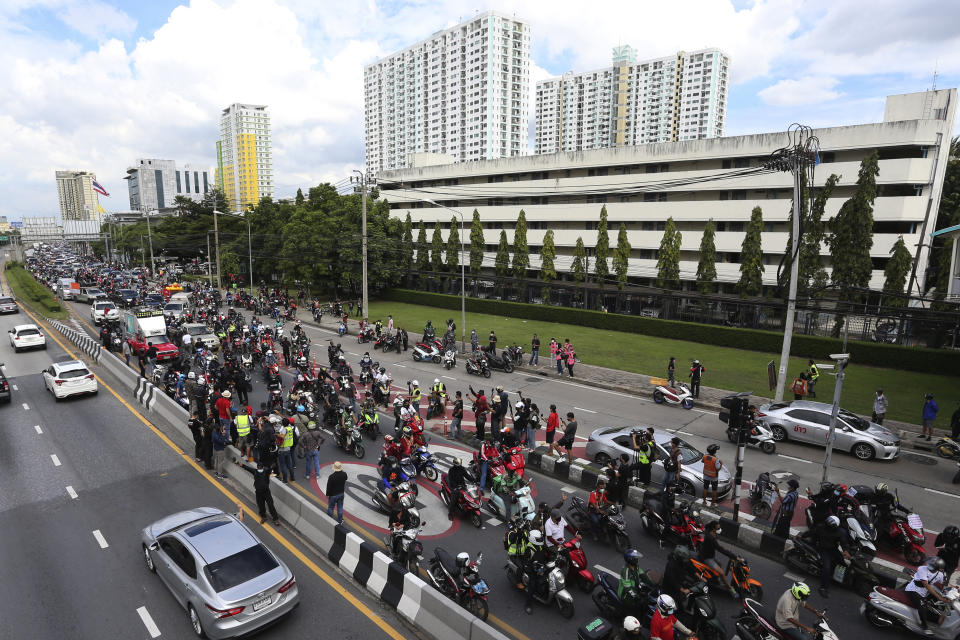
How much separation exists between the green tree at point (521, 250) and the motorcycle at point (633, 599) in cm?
4242

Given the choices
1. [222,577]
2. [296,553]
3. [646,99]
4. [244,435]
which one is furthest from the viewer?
[646,99]

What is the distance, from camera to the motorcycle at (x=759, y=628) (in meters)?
7.22

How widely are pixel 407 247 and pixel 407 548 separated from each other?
50.8 metres

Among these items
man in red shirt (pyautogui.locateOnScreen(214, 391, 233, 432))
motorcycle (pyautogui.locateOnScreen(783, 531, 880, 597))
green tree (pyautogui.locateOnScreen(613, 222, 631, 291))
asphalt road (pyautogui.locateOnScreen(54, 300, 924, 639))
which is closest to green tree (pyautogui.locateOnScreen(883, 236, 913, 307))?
green tree (pyautogui.locateOnScreen(613, 222, 631, 291))

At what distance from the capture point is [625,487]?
12320mm

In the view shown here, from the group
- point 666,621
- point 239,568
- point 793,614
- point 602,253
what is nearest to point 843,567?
point 793,614

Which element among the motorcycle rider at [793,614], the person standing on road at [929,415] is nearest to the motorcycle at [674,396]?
the person standing on road at [929,415]

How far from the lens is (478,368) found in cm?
2595

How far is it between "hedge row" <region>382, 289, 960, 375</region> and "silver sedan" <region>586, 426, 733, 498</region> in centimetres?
2199

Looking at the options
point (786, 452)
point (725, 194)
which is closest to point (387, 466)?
point (786, 452)

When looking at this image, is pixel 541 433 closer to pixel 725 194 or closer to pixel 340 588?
pixel 340 588

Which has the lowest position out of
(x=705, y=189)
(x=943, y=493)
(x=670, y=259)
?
(x=943, y=493)

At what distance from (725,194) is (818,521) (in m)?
37.0

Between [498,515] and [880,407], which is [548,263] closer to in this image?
[880,407]
